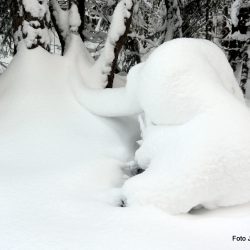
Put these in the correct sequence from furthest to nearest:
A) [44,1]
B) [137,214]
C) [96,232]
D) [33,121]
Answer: [44,1] < [33,121] < [137,214] < [96,232]

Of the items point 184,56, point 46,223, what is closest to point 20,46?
point 184,56

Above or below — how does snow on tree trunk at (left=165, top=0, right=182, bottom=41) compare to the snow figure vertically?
above

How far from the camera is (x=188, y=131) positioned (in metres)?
3.26

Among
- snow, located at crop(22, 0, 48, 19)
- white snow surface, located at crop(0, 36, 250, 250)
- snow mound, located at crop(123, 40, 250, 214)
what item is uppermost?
snow, located at crop(22, 0, 48, 19)

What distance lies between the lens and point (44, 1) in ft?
16.9

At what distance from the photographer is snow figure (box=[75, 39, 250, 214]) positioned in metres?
2.97

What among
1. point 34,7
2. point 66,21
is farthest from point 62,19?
point 34,7

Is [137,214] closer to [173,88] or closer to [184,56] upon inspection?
[173,88]

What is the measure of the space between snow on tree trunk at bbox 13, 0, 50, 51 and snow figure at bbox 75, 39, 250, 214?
165cm

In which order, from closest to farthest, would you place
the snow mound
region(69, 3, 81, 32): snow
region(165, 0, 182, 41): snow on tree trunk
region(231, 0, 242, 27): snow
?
the snow mound → region(69, 3, 81, 32): snow → region(231, 0, 242, 27): snow → region(165, 0, 182, 41): snow on tree trunk

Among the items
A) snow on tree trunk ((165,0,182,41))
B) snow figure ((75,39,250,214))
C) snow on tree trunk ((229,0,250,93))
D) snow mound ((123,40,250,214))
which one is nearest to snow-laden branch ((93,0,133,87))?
snow figure ((75,39,250,214))

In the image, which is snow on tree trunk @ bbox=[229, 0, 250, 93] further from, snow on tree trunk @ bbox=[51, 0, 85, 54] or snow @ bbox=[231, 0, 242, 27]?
snow on tree trunk @ bbox=[51, 0, 85, 54]

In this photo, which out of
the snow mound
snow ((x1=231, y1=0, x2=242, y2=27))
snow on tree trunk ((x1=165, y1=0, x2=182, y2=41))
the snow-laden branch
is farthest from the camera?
snow on tree trunk ((x1=165, y1=0, x2=182, y2=41))

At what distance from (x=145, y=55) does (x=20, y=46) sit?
3.27 m
